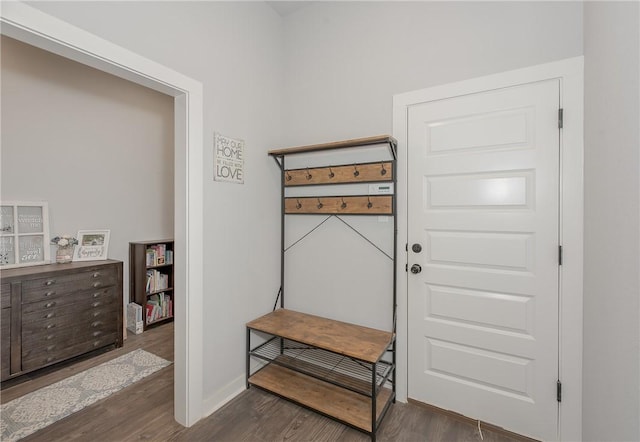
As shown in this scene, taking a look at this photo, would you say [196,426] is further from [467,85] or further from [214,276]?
[467,85]

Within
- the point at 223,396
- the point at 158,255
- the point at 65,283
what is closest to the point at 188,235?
the point at 223,396

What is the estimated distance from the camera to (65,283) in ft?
7.82

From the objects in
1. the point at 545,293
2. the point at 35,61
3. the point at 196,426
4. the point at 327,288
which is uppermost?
the point at 35,61

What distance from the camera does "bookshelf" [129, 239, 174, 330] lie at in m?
3.15

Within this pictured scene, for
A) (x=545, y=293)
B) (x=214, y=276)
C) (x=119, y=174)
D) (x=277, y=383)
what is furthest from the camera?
(x=119, y=174)

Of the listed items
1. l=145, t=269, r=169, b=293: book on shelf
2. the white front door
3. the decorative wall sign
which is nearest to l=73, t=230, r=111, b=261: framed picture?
l=145, t=269, r=169, b=293: book on shelf

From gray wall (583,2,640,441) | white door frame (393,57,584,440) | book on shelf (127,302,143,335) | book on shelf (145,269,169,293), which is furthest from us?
book on shelf (145,269,169,293)

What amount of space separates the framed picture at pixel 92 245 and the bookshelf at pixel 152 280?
1.03 feet

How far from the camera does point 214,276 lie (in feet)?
6.40

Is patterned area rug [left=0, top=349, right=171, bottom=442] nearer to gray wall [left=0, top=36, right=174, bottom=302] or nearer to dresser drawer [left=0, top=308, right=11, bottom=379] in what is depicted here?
dresser drawer [left=0, top=308, right=11, bottom=379]

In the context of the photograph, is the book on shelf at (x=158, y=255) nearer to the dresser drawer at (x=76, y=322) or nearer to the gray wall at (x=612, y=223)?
the dresser drawer at (x=76, y=322)

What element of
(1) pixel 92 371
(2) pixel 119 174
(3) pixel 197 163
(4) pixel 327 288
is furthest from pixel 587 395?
(2) pixel 119 174

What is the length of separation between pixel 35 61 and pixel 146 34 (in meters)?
1.91

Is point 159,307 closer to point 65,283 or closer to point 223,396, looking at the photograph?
point 65,283
